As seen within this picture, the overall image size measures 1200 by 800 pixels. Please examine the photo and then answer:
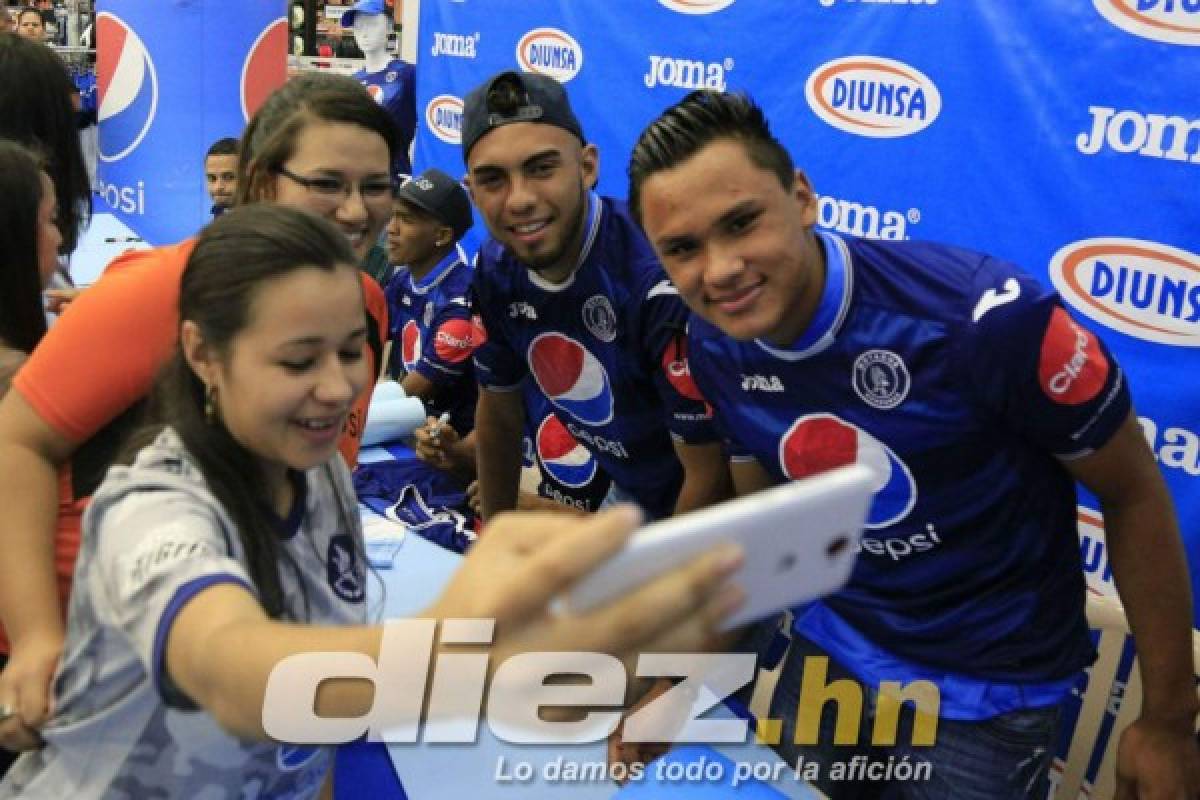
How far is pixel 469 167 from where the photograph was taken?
A: 1919mm

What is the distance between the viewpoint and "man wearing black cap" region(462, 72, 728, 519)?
1.81 metres

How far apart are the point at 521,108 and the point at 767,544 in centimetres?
141

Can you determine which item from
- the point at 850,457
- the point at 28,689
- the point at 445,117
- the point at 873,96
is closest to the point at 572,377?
the point at 850,457

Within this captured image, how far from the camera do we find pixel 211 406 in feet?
3.42

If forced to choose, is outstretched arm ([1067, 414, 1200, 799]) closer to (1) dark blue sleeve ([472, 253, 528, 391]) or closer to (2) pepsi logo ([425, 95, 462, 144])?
(1) dark blue sleeve ([472, 253, 528, 391])

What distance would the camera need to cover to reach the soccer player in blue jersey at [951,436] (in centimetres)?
124

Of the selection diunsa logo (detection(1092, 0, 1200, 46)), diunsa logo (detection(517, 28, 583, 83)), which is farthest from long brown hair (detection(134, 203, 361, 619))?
diunsa logo (detection(517, 28, 583, 83))

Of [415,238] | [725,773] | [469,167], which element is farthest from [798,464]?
[415,238]

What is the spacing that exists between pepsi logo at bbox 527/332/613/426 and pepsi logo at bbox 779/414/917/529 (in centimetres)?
56

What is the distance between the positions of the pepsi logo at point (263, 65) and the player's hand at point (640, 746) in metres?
3.02

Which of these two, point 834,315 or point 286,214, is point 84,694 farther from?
point 834,315

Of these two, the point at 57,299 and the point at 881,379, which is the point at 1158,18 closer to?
the point at 881,379

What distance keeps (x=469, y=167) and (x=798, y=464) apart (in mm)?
856

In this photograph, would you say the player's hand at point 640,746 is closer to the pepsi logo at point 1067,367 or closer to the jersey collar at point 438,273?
the pepsi logo at point 1067,367
